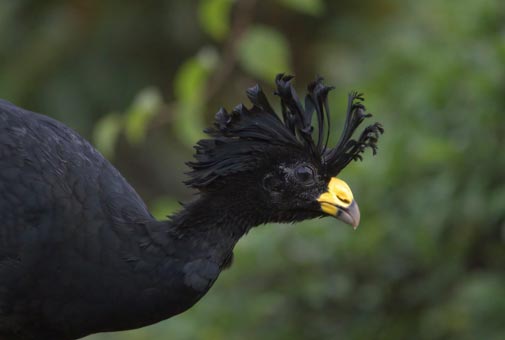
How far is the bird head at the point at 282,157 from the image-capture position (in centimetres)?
437

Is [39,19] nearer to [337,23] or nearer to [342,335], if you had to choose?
[337,23]

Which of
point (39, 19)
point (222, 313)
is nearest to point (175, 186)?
point (39, 19)

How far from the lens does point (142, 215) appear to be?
455cm

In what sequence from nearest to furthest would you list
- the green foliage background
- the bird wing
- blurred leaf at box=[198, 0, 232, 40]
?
the bird wing < blurred leaf at box=[198, 0, 232, 40] < the green foliage background

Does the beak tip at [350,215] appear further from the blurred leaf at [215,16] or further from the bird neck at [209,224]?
the blurred leaf at [215,16]

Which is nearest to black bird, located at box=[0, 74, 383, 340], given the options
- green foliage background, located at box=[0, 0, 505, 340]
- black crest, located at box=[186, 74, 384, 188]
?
black crest, located at box=[186, 74, 384, 188]

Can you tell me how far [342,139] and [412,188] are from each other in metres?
2.21

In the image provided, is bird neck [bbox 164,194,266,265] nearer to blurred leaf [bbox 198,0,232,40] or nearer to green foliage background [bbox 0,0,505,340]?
green foliage background [bbox 0,0,505,340]

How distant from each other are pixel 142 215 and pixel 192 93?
143cm

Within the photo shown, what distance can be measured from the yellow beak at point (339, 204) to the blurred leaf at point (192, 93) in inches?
55.5

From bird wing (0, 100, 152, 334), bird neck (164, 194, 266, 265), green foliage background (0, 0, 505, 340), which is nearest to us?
bird wing (0, 100, 152, 334)

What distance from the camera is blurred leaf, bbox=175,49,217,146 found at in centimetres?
575

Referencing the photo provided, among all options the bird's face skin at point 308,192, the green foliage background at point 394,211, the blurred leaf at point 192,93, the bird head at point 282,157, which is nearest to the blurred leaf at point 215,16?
the green foliage background at point 394,211

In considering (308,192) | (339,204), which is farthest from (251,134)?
(339,204)
